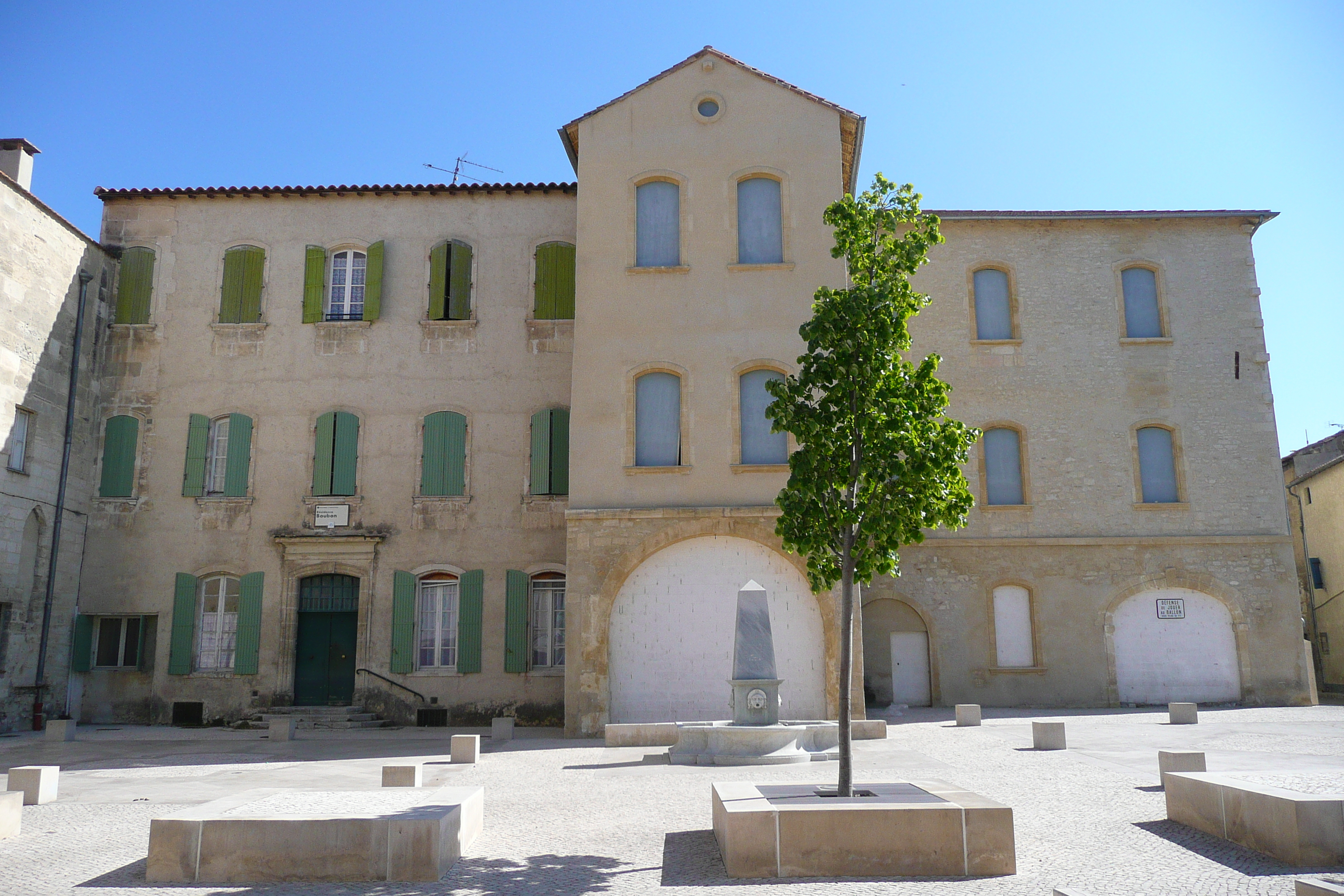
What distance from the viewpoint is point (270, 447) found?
19.0m

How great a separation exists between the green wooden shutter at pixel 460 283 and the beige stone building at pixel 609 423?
6cm

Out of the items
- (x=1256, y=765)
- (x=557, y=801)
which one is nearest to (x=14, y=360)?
(x=557, y=801)

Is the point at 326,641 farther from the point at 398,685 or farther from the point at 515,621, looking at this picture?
the point at 515,621

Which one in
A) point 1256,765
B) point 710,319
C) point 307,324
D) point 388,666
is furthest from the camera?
point 307,324

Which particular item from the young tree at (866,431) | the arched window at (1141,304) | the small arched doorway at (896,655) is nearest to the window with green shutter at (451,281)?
the small arched doorway at (896,655)

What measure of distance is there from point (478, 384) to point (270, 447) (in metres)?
4.01

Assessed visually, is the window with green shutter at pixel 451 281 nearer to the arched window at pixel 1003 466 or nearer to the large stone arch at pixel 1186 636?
the arched window at pixel 1003 466

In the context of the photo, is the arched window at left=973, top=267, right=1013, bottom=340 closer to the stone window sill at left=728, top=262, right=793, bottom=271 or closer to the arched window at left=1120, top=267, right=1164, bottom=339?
the arched window at left=1120, top=267, right=1164, bottom=339

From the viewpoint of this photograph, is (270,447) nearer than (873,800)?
No

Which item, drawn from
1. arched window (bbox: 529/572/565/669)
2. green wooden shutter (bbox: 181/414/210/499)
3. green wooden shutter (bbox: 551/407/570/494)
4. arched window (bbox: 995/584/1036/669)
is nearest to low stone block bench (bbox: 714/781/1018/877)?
arched window (bbox: 529/572/565/669)

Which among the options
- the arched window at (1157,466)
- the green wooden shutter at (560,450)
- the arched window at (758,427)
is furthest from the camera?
the arched window at (1157,466)

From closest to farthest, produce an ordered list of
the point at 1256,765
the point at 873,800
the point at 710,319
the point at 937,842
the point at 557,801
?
the point at 937,842 < the point at 873,800 < the point at 557,801 < the point at 1256,765 < the point at 710,319

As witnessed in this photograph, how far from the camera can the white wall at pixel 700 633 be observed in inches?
613

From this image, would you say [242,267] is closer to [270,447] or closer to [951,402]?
[270,447]
